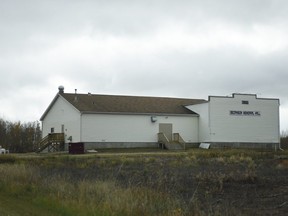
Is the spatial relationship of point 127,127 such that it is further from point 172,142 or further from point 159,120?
point 172,142

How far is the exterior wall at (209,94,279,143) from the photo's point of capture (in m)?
55.9

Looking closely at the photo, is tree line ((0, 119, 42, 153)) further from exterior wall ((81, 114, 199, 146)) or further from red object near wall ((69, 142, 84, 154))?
red object near wall ((69, 142, 84, 154))

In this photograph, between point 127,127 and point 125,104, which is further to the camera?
point 125,104

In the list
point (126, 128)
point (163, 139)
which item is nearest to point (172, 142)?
point (163, 139)

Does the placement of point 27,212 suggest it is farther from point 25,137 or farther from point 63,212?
point 25,137

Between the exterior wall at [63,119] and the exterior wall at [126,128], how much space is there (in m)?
1.36

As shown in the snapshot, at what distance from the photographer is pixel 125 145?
172 feet

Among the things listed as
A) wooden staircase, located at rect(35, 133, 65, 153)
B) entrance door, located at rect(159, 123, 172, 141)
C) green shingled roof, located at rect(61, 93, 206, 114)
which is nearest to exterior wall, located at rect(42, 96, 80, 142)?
wooden staircase, located at rect(35, 133, 65, 153)

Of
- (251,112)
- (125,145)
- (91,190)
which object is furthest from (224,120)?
(91,190)

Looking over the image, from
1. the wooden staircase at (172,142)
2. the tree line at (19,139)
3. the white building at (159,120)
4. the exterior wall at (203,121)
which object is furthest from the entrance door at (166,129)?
the tree line at (19,139)

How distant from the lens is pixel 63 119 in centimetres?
5616

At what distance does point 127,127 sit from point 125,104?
3.94 meters

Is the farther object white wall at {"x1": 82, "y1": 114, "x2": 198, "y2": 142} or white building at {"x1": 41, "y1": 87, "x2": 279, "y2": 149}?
white building at {"x1": 41, "y1": 87, "x2": 279, "y2": 149}

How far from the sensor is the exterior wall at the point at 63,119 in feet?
171
